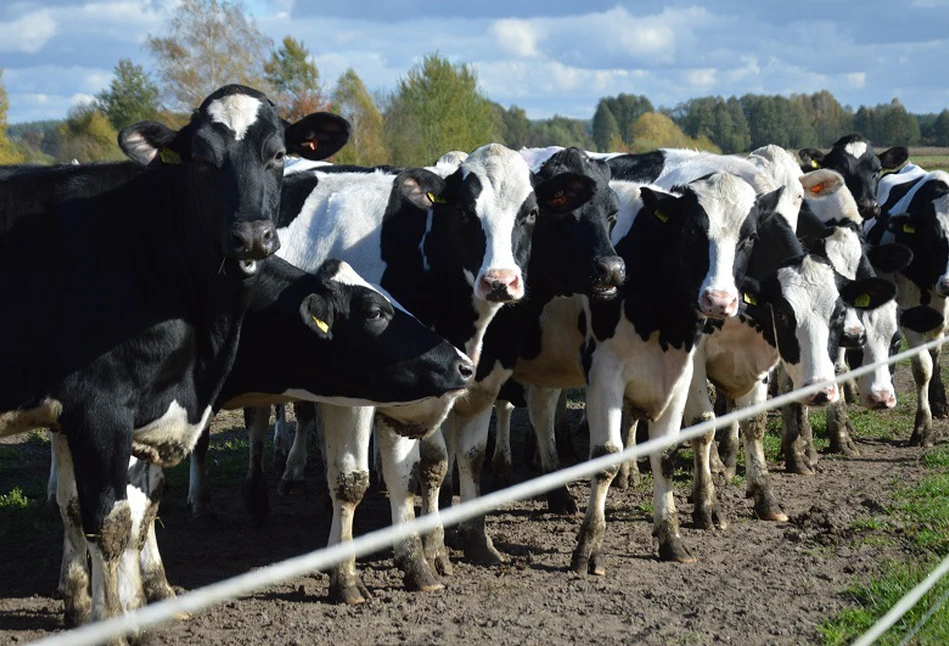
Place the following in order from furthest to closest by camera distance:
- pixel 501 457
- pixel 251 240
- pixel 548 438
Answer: pixel 501 457 → pixel 548 438 → pixel 251 240

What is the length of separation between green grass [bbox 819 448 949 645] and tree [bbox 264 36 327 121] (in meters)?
49.1

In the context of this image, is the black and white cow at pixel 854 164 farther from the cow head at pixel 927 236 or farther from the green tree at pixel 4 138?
the green tree at pixel 4 138

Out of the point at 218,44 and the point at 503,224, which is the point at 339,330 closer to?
the point at 503,224

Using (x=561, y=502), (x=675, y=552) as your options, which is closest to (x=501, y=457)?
(x=561, y=502)

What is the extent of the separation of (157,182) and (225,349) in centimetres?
95

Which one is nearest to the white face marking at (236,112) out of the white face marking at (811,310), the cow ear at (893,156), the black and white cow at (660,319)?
the black and white cow at (660,319)

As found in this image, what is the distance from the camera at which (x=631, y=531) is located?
27.9 ft

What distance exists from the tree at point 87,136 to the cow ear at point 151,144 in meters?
49.5

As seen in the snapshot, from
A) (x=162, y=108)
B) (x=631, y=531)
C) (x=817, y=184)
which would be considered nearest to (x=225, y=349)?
(x=631, y=531)

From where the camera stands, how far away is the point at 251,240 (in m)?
5.48

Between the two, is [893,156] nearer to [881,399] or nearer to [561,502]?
[881,399]

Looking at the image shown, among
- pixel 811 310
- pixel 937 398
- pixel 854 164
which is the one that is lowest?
pixel 937 398

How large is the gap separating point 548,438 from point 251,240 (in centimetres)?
448

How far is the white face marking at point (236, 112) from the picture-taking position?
5.91 metres
